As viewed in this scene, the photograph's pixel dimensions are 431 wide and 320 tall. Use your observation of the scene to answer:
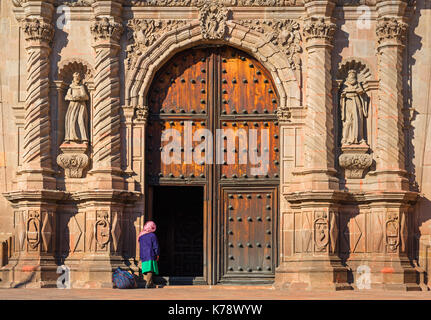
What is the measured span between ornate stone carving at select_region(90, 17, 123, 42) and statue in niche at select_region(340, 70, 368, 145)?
5.24 m

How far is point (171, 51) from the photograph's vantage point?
25609mm

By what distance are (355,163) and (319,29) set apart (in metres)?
3.09

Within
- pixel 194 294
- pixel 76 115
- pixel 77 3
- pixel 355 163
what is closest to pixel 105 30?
pixel 77 3

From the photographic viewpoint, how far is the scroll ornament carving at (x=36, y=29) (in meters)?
25.2

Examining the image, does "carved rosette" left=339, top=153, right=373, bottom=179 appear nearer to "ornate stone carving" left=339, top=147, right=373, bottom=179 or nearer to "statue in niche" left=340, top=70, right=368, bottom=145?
"ornate stone carving" left=339, top=147, right=373, bottom=179

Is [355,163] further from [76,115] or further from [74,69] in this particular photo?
[74,69]

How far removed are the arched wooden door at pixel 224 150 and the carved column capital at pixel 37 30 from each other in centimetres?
268

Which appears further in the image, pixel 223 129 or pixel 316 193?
pixel 223 129

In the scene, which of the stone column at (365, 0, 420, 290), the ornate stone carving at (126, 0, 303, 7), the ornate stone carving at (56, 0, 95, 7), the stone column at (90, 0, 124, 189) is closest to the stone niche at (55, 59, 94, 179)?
the stone column at (90, 0, 124, 189)

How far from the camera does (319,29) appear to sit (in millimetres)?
25188

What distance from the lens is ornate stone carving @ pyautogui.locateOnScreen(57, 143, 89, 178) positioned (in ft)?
83.1

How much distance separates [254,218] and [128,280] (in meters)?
3.34

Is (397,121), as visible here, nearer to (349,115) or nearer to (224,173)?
(349,115)

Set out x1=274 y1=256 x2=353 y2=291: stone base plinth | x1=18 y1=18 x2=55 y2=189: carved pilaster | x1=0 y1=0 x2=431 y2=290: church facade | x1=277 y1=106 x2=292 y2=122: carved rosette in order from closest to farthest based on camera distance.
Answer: x1=274 y1=256 x2=353 y2=291: stone base plinth → x1=0 y1=0 x2=431 y2=290: church facade → x1=18 y1=18 x2=55 y2=189: carved pilaster → x1=277 y1=106 x2=292 y2=122: carved rosette
